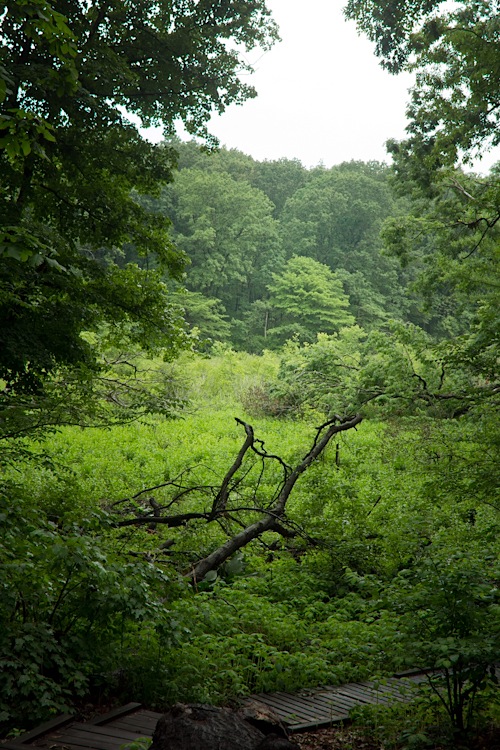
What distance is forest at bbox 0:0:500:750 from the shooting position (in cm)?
405

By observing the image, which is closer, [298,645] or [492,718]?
[492,718]

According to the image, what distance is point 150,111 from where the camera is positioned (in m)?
9.55

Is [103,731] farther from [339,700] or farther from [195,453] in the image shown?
[195,453]

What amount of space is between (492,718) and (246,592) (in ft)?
11.5

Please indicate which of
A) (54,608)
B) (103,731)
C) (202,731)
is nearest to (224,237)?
(54,608)

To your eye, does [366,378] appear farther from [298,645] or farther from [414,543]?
[298,645]

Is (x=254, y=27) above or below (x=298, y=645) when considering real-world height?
above

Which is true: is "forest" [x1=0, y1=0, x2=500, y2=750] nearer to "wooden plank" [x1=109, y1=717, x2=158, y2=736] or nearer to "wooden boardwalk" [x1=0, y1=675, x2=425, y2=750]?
"wooden boardwalk" [x1=0, y1=675, x2=425, y2=750]

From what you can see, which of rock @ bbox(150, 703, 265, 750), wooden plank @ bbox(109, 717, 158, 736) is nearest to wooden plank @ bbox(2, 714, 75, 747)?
wooden plank @ bbox(109, 717, 158, 736)

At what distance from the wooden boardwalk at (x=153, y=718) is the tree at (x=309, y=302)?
33.3 m

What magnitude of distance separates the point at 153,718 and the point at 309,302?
36640 mm

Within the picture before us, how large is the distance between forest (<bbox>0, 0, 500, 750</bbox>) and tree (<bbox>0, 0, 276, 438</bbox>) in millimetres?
35

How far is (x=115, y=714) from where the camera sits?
13.0ft

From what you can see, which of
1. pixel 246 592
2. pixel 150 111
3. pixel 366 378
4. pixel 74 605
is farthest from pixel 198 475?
pixel 74 605
